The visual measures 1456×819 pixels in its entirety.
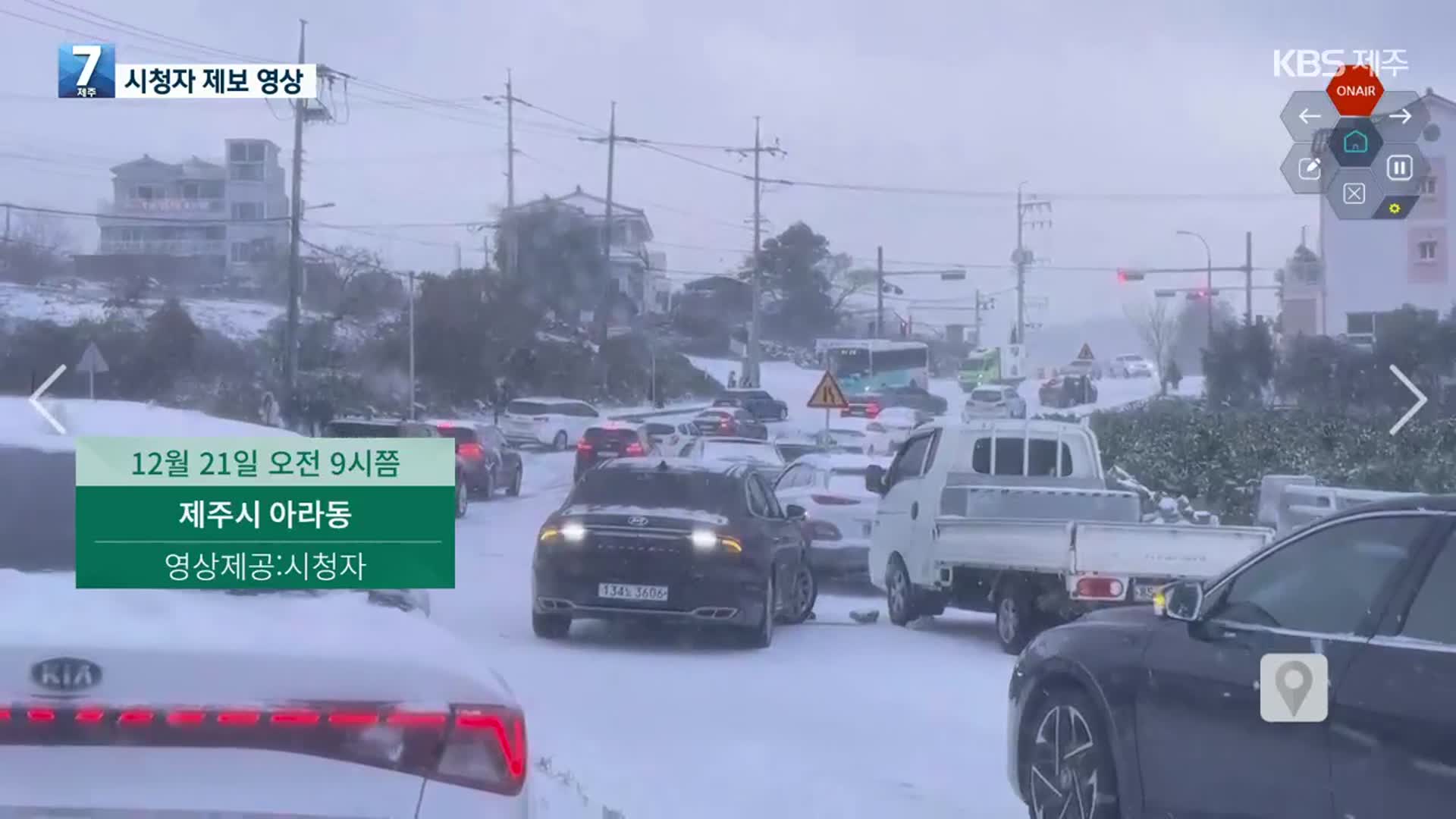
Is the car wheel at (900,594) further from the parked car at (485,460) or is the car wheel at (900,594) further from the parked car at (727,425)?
the parked car at (727,425)

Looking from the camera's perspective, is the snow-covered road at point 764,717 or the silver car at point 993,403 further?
the silver car at point 993,403

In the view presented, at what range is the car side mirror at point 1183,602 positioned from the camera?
5695 millimetres

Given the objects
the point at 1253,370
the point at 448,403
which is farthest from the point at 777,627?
the point at 448,403

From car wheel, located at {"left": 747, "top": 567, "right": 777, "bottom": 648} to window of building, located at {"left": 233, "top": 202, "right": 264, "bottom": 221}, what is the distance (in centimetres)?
2522

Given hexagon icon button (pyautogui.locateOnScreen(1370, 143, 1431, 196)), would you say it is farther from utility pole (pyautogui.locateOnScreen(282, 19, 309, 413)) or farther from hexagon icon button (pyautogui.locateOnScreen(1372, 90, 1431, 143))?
utility pole (pyautogui.locateOnScreen(282, 19, 309, 413))

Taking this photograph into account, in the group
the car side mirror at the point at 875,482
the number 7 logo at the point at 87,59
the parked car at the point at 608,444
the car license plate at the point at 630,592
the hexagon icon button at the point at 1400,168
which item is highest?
the hexagon icon button at the point at 1400,168

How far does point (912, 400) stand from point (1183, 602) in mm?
48120

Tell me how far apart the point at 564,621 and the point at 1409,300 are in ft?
60.3

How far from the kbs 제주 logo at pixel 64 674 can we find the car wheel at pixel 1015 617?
1036 centimetres

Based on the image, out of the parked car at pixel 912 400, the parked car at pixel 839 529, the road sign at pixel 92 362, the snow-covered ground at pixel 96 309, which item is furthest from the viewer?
the parked car at pixel 912 400

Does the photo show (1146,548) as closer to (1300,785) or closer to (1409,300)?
(1300,785)

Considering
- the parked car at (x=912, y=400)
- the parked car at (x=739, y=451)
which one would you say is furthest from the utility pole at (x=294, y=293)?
the parked car at (x=912, y=400)

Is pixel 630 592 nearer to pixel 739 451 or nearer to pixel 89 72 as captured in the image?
pixel 89 72

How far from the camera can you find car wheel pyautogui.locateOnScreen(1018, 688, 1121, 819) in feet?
20.3
